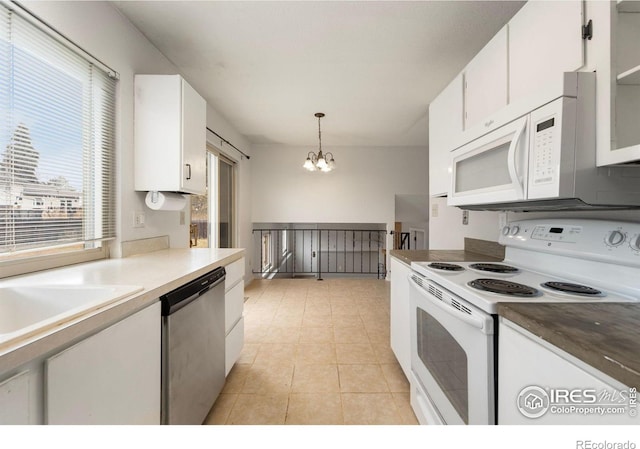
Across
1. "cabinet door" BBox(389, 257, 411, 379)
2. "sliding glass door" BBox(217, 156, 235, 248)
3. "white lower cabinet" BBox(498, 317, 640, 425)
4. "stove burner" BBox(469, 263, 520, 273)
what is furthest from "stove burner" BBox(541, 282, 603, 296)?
"sliding glass door" BBox(217, 156, 235, 248)

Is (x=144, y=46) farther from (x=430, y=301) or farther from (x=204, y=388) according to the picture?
(x=430, y=301)

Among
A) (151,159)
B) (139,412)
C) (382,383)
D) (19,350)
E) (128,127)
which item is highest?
(128,127)

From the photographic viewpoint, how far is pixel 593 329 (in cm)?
69

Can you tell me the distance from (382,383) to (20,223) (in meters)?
2.20

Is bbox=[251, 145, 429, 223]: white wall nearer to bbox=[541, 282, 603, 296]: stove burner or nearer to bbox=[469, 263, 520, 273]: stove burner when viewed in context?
bbox=[469, 263, 520, 273]: stove burner

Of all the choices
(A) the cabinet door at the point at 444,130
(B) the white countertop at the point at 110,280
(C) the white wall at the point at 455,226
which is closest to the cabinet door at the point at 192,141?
(B) the white countertop at the point at 110,280

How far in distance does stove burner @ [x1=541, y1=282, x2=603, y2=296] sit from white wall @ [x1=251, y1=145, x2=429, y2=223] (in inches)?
153

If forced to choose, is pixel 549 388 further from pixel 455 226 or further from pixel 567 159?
pixel 455 226

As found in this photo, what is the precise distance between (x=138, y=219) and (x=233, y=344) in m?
1.10

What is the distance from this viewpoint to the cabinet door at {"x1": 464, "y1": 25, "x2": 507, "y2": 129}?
1379 mm

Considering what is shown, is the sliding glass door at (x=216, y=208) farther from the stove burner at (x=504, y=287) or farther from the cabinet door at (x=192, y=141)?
the stove burner at (x=504, y=287)

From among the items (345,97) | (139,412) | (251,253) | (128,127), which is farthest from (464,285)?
(251,253)

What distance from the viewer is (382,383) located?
1878 mm

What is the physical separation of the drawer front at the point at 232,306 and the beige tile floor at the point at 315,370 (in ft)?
1.42
